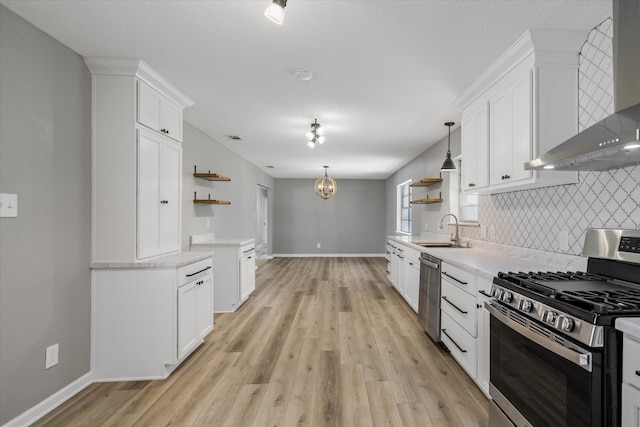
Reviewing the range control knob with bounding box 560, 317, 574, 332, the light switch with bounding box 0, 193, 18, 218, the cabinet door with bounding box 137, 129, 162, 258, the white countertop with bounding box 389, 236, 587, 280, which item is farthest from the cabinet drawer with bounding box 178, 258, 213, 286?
the range control knob with bounding box 560, 317, 574, 332

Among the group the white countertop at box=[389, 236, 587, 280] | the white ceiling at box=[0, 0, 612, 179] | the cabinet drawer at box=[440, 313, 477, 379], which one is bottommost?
the cabinet drawer at box=[440, 313, 477, 379]

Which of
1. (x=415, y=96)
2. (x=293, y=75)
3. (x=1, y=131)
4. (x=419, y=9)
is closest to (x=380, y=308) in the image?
(x=415, y=96)

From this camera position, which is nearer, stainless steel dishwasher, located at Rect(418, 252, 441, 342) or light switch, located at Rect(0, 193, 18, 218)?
light switch, located at Rect(0, 193, 18, 218)

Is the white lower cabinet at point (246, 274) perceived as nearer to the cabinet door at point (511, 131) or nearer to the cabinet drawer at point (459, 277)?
the cabinet drawer at point (459, 277)

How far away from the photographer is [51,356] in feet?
6.72

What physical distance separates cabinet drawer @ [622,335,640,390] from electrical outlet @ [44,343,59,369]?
303 centimetres

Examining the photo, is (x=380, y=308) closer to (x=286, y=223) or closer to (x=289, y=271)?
(x=289, y=271)

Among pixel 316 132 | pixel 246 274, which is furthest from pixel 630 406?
pixel 246 274

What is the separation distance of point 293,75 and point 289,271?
5202 mm

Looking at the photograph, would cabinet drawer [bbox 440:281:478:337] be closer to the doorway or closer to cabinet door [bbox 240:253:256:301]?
cabinet door [bbox 240:253:256:301]

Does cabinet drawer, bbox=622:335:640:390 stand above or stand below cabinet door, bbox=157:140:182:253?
below

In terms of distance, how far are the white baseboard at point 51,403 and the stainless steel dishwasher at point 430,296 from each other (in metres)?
2.98

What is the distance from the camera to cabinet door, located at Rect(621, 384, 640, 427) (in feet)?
3.40

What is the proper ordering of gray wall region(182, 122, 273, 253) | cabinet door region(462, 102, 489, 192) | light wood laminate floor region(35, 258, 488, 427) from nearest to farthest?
light wood laminate floor region(35, 258, 488, 427), cabinet door region(462, 102, 489, 192), gray wall region(182, 122, 273, 253)
